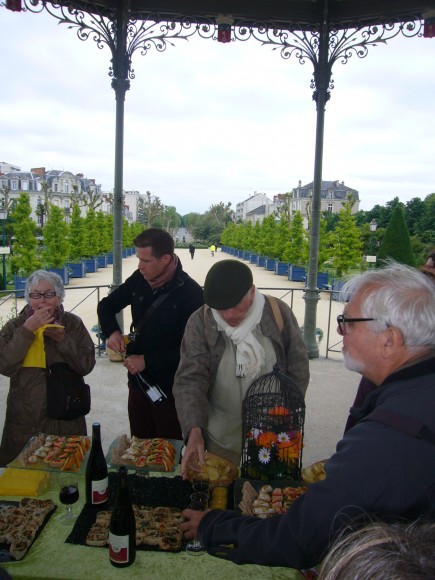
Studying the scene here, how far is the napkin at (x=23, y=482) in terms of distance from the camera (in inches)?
77.6

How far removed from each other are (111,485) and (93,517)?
0.73ft

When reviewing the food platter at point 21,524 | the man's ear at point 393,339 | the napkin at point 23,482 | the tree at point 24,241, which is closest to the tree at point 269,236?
the tree at point 24,241

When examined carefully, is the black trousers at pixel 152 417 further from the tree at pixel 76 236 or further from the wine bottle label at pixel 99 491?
the tree at pixel 76 236

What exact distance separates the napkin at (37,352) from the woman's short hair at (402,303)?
1950mm

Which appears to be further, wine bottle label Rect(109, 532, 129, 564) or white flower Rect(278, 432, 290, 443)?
white flower Rect(278, 432, 290, 443)

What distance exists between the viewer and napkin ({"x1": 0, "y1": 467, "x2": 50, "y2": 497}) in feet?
6.47

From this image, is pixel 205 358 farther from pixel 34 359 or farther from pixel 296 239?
pixel 296 239

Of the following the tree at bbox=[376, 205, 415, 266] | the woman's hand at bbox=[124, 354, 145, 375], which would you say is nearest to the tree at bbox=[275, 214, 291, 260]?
the tree at bbox=[376, 205, 415, 266]

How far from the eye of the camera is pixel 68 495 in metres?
1.87

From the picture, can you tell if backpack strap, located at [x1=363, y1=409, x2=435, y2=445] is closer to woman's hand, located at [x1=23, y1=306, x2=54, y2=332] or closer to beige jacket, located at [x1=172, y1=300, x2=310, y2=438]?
beige jacket, located at [x1=172, y1=300, x2=310, y2=438]

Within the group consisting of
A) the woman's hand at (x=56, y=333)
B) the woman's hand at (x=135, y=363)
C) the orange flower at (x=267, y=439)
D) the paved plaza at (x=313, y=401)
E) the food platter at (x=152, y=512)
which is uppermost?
the woman's hand at (x=56, y=333)

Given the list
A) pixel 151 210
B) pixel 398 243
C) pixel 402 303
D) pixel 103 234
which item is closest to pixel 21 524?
pixel 402 303

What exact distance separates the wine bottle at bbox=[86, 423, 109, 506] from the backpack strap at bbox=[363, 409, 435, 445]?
1.32 m

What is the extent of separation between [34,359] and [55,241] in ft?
63.4
